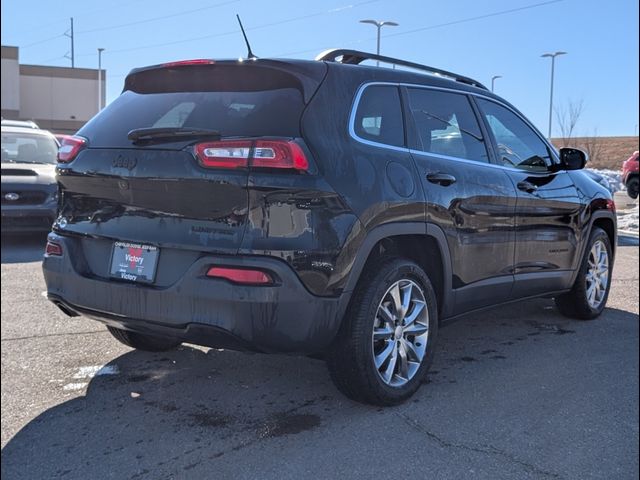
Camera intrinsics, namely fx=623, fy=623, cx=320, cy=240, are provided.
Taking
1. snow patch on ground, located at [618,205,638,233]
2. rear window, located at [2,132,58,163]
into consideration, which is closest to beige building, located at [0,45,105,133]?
rear window, located at [2,132,58,163]

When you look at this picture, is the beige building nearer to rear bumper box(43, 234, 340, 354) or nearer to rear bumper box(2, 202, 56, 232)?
rear bumper box(2, 202, 56, 232)

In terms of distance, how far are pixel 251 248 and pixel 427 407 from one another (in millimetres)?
1427

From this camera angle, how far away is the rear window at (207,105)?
2896mm

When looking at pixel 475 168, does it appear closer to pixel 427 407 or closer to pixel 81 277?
pixel 427 407

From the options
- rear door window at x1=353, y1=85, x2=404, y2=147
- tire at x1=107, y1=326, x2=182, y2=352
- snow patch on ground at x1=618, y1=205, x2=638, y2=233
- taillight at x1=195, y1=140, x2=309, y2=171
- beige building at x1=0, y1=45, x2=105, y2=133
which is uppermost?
beige building at x1=0, y1=45, x2=105, y2=133

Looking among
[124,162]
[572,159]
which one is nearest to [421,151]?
[124,162]

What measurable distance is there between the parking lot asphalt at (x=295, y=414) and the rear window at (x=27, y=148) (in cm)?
542

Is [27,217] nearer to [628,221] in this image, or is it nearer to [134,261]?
[134,261]

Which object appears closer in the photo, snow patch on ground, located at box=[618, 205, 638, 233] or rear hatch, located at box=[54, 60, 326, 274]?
rear hatch, located at box=[54, 60, 326, 274]

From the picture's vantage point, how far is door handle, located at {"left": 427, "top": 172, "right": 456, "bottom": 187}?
350cm

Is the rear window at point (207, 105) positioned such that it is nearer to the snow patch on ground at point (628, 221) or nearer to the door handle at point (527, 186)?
the door handle at point (527, 186)

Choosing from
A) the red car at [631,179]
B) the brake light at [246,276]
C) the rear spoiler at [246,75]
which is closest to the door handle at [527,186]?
the rear spoiler at [246,75]

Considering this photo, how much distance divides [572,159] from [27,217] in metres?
6.76

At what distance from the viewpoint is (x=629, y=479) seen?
9.27ft
